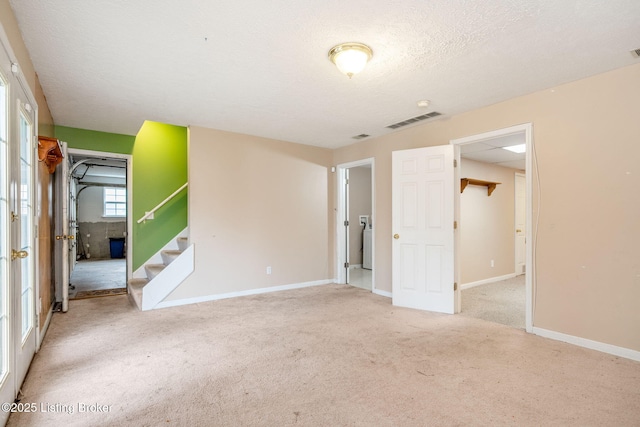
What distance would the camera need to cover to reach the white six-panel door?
385cm

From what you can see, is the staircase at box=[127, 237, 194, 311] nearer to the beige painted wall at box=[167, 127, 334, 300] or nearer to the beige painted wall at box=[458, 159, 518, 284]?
the beige painted wall at box=[167, 127, 334, 300]

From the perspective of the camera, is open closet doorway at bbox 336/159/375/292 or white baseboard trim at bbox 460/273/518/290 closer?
white baseboard trim at bbox 460/273/518/290

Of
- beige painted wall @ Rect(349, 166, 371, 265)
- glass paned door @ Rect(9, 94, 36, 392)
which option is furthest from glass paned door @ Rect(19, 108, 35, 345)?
beige painted wall @ Rect(349, 166, 371, 265)

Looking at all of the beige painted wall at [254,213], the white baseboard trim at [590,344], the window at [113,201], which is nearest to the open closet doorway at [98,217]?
the window at [113,201]

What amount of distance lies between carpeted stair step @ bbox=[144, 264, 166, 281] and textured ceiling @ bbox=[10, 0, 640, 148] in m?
2.22

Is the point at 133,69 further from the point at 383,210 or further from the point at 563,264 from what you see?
the point at 563,264

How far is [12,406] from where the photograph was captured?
1846 millimetres

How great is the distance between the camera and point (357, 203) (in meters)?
7.63

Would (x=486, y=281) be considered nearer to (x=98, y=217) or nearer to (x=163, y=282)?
(x=163, y=282)

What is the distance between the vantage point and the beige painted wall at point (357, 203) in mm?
7473

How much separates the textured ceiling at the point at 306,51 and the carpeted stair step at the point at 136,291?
7.66 feet

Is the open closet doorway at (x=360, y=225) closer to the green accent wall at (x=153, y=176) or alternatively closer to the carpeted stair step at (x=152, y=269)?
the green accent wall at (x=153, y=176)

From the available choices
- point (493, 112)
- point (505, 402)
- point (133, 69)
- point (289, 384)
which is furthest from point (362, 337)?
point (133, 69)

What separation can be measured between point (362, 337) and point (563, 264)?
2054 mm
